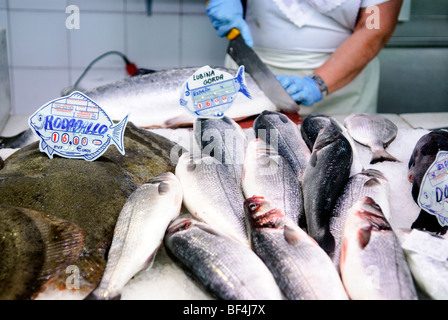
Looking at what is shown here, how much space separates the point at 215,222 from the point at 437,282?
23.7 inches

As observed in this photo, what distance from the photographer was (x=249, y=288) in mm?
1134

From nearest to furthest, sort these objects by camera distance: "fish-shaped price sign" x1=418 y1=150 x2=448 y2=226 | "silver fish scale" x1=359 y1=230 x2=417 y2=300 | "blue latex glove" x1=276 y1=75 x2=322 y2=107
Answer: "silver fish scale" x1=359 y1=230 x2=417 y2=300
"fish-shaped price sign" x1=418 y1=150 x2=448 y2=226
"blue latex glove" x1=276 y1=75 x2=322 y2=107

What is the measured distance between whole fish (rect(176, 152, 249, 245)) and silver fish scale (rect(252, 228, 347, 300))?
4.3 inches

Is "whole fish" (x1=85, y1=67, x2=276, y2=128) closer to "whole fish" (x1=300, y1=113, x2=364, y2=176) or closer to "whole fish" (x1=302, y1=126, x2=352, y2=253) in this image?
"whole fish" (x1=300, y1=113, x2=364, y2=176)

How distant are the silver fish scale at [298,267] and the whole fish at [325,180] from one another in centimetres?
12

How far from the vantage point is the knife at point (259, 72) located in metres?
2.52

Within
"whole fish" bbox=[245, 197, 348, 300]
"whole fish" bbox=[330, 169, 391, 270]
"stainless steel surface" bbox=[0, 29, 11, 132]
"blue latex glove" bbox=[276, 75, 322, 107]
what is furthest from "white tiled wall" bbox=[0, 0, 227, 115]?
"whole fish" bbox=[245, 197, 348, 300]

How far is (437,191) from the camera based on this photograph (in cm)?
153

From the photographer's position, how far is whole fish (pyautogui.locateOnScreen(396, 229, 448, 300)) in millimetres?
1224

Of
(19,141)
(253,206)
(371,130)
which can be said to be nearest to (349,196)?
(253,206)

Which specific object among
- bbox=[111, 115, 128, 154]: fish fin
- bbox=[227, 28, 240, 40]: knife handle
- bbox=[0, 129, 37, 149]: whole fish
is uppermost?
bbox=[227, 28, 240, 40]: knife handle

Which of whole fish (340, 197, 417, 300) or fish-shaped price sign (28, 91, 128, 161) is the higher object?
fish-shaped price sign (28, 91, 128, 161)

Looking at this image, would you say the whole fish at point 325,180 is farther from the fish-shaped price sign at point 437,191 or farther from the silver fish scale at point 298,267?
the fish-shaped price sign at point 437,191
